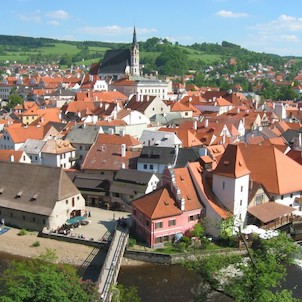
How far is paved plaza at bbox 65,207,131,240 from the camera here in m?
43.4

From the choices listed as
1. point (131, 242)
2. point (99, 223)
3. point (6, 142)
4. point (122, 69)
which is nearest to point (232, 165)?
point (131, 242)

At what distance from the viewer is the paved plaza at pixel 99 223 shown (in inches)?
1707

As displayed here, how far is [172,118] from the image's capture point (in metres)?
93.7

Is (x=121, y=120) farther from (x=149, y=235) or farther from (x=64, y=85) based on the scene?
(x=64, y=85)

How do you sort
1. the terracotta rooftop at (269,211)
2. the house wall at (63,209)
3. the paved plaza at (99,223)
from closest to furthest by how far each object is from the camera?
the paved plaza at (99,223), the terracotta rooftop at (269,211), the house wall at (63,209)

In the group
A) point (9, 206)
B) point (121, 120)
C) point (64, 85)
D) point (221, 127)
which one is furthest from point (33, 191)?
point (64, 85)

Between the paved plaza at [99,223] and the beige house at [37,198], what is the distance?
1.87 m

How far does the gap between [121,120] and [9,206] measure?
33173 mm

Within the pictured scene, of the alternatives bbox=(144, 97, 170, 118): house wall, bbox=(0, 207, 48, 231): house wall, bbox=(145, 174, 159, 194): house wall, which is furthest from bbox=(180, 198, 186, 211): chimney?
bbox=(144, 97, 170, 118): house wall

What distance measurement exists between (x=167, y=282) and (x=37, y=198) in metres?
17.3

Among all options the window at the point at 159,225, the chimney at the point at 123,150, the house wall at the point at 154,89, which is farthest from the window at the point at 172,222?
the house wall at the point at 154,89

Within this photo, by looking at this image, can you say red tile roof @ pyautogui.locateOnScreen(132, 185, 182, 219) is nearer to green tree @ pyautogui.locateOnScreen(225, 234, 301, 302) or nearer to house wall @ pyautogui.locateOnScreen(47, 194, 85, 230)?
house wall @ pyautogui.locateOnScreen(47, 194, 85, 230)

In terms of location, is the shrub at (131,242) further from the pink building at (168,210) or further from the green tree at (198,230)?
the green tree at (198,230)

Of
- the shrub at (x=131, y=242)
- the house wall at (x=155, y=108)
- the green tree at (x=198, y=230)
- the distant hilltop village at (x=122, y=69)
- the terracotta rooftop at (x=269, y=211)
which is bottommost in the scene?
the shrub at (x=131, y=242)
